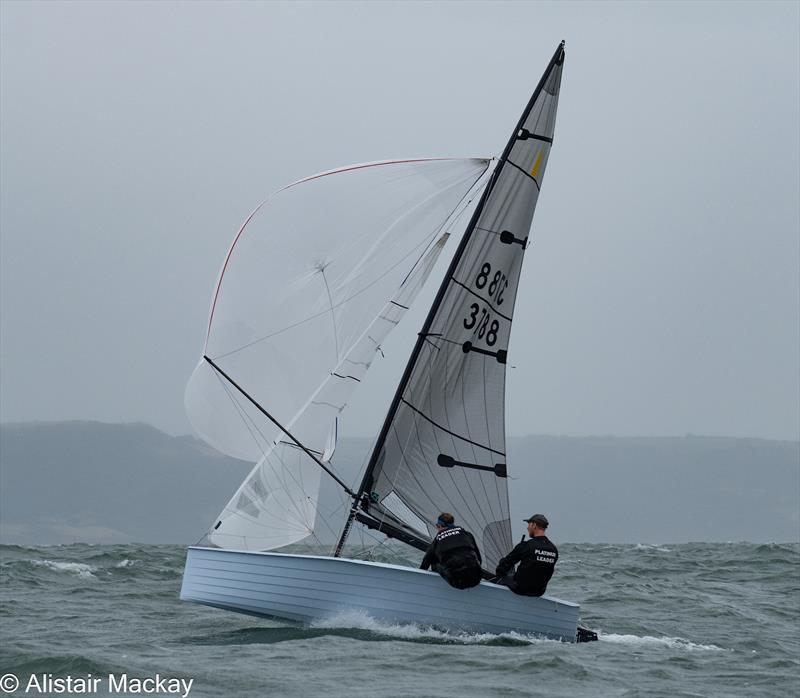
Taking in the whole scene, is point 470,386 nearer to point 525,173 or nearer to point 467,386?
point 467,386

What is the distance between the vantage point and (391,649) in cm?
1167

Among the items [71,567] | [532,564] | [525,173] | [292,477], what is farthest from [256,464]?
[71,567]

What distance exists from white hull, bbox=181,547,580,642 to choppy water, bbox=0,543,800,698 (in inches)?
7.0

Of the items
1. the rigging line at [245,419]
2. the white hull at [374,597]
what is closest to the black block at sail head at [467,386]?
the rigging line at [245,419]

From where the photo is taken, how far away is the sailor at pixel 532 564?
12750 mm

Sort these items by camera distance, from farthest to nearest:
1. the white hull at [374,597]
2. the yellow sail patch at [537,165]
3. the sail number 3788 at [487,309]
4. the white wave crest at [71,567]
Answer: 1. the white wave crest at [71,567]
2. the yellow sail patch at [537,165]
3. the sail number 3788 at [487,309]
4. the white hull at [374,597]

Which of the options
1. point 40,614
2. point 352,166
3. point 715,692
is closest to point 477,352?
point 352,166

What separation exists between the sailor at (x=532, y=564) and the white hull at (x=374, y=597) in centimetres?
15

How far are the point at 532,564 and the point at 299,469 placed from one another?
3582 millimetres

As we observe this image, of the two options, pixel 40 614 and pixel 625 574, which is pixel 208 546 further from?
pixel 625 574

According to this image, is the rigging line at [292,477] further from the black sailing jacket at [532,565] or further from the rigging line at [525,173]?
the rigging line at [525,173]

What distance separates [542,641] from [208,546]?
14.8 feet

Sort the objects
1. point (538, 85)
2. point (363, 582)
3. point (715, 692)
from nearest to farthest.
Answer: point (715, 692)
point (363, 582)
point (538, 85)

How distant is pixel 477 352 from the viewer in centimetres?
1512
